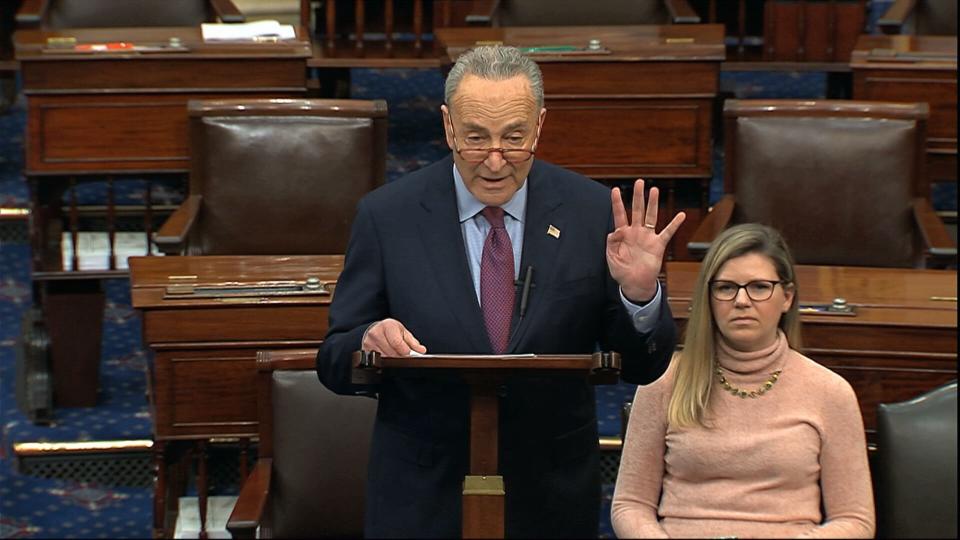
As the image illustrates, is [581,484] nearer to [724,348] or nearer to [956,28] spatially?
[724,348]

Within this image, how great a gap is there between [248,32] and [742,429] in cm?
178

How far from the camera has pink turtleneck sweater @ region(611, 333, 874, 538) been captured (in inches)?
67.6

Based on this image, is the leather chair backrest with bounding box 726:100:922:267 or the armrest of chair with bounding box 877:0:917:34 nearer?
the leather chair backrest with bounding box 726:100:922:267

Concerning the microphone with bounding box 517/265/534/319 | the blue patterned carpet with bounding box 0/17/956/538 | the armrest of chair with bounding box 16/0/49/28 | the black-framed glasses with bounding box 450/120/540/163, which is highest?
the armrest of chair with bounding box 16/0/49/28

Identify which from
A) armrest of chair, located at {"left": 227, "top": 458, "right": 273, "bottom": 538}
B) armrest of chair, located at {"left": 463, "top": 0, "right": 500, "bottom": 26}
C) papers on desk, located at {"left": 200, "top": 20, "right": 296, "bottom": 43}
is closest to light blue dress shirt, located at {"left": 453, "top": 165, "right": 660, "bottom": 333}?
armrest of chair, located at {"left": 227, "top": 458, "right": 273, "bottom": 538}

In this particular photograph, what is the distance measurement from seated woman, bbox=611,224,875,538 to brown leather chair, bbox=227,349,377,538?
0.51 meters

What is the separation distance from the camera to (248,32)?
3252mm

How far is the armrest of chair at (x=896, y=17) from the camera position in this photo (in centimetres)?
354

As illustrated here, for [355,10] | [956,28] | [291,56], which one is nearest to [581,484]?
[291,56]

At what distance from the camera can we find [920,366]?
2303 millimetres

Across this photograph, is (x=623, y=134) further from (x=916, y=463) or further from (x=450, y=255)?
(x=450, y=255)

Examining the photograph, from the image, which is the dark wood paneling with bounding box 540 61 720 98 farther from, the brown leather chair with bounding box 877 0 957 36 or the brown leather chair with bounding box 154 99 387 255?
the brown leather chair with bounding box 877 0 957 36

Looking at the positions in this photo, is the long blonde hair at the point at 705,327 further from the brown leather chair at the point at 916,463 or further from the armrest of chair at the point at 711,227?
the armrest of chair at the point at 711,227

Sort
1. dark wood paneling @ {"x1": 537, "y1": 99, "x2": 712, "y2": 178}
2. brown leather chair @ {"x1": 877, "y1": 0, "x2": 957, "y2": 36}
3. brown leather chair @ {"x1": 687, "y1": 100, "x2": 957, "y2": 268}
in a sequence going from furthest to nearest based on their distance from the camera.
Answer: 1. brown leather chair @ {"x1": 877, "y1": 0, "x2": 957, "y2": 36}
2. dark wood paneling @ {"x1": 537, "y1": 99, "x2": 712, "y2": 178}
3. brown leather chair @ {"x1": 687, "y1": 100, "x2": 957, "y2": 268}
